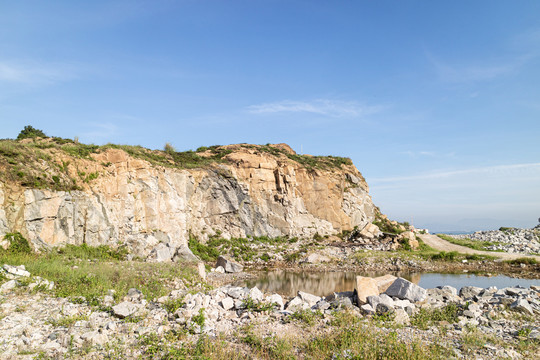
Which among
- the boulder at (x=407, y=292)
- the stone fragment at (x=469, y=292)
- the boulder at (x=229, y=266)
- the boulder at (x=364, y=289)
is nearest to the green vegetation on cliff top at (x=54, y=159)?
the boulder at (x=229, y=266)

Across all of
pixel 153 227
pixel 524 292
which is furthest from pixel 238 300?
pixel 153 227

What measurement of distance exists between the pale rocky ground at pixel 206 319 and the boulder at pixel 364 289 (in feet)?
0.14

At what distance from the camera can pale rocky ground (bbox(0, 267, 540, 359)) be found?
794cm

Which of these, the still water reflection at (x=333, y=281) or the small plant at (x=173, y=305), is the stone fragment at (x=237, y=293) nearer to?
the small plant at (x=173, y=305)

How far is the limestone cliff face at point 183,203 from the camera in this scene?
2020 cm

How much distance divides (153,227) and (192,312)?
66.8 ft

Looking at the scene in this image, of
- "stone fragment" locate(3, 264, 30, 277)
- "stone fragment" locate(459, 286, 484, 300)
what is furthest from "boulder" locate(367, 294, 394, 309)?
"stone fragment" locate(3, 264, 30, 277)

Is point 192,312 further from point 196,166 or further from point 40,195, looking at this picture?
point 196,166

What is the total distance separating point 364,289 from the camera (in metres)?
12.5

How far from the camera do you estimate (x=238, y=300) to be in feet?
38.5

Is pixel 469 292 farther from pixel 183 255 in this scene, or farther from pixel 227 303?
pixel 183 255

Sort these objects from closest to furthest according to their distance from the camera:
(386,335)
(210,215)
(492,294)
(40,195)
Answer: (386,335) → (492,294) → (40,195) → (210,215)

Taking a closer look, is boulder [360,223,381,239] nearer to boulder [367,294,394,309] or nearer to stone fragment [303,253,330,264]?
stone fragment [303,253,330,264]

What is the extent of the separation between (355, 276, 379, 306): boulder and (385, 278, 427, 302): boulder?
0.83 m
